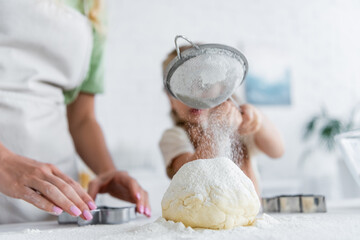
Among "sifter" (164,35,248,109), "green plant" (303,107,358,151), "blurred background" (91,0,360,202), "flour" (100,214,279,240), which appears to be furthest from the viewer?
"green plant" (303,107,358,151)

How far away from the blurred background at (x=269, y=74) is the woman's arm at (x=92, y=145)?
1341 mm

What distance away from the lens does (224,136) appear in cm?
67

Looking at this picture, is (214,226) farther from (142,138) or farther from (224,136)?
(142,138)

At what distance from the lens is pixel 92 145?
Answer: 1.12 metres

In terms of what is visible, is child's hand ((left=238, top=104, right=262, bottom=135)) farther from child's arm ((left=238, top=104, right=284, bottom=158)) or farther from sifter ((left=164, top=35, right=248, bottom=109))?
sifter ((left=164, top=35, right=248, bottom=109))

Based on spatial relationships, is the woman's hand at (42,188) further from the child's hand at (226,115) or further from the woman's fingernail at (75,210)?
the child's hand at (226,115)

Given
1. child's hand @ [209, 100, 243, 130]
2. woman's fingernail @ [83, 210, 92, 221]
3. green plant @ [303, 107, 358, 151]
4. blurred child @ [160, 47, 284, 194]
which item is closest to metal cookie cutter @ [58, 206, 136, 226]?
woman's fingernail @ [83, 210, 92, 221]

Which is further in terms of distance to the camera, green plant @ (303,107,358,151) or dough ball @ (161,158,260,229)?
green plant @ (303,107,358,151)

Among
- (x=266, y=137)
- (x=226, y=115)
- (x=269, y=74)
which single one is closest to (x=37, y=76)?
(x=226, y=115)

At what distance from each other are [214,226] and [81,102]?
766mm

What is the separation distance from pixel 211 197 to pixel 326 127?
2447mm

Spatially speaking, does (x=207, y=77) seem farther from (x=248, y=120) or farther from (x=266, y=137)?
(x=266, y=137)

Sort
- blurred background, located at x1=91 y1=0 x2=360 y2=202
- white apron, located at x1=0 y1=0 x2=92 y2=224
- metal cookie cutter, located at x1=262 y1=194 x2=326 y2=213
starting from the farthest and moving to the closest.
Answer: blurred background, located at x1=91 y1=0 x2=360 y2=202 < white apron, located at x1=0 y1=0 x2=92 y2=224 < metal cookie cutter, located at x1=262 y1=194 x2=326 y2=213

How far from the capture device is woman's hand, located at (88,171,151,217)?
83 cm
